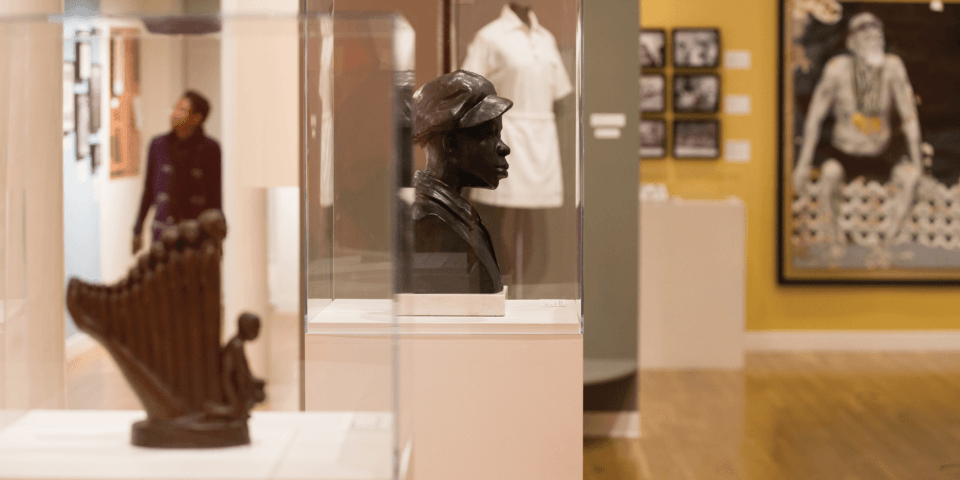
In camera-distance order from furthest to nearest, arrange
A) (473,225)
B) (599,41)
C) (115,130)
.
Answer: (599,41) → (473,225) → (115,130)

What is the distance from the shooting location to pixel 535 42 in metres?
2.04

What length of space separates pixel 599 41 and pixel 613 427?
1564 millimetres

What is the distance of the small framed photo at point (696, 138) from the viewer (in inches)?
208

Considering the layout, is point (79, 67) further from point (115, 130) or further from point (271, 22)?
point (271, 22)

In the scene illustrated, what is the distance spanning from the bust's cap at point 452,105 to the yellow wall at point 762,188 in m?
3.53

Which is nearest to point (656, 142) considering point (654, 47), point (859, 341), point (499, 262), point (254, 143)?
point (654, 47)

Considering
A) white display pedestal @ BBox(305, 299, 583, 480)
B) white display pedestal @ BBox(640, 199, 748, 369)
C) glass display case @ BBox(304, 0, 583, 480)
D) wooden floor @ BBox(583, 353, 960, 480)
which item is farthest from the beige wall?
white display pedestal @ BBox(640, 199, 748, 369)

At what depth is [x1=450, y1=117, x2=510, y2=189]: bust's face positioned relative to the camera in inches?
76.5

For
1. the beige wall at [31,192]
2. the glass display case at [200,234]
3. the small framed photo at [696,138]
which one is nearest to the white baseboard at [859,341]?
the small framed photo at [696,138]

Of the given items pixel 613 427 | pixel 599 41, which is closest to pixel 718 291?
pixel 613 427

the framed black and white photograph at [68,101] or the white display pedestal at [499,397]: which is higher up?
the framed black and white photograph at [68,101]

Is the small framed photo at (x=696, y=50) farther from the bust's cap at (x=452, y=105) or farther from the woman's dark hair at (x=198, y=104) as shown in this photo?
the woman's dark hair at (x=198, y=104)

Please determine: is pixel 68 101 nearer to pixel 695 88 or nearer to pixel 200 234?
pixel 200 234

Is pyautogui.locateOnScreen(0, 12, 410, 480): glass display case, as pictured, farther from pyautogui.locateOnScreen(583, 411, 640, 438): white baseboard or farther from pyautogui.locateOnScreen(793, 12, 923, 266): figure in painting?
pyautogui.locateOnScreen(793, 12, 923, 266): figure in painting
